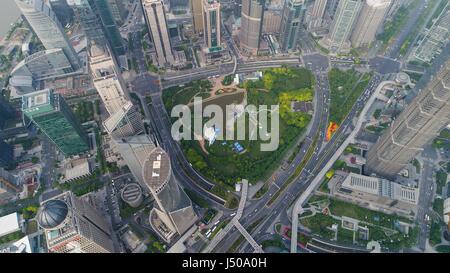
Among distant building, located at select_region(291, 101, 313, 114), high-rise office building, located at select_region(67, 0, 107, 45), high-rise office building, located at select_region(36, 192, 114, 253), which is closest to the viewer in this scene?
high-rise office building, located at select_region(36, 192, 114, 253)

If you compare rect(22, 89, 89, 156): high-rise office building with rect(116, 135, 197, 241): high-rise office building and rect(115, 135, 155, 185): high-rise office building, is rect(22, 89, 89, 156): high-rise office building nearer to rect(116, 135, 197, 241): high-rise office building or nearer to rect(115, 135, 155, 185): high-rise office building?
rect(115, 135, 155, 185): high-rise office building

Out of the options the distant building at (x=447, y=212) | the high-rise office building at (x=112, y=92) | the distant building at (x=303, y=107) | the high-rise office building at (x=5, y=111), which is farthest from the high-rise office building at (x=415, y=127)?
the high-rise office building at (x=5, y=111)

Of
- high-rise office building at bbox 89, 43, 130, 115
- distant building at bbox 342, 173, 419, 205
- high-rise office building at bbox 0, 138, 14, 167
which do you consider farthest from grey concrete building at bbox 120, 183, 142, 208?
distant building at bbox 342, 173, 419, 205

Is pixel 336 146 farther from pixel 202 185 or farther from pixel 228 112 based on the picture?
pixel 202 185

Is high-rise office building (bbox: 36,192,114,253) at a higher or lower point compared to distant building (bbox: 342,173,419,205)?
higher

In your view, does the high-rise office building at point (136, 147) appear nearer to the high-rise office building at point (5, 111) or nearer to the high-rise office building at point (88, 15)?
the high-rise office building at point (88, 15)

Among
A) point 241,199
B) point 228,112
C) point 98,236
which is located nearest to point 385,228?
point 241,199

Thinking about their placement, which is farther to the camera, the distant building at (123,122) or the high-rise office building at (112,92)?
the high-rise office building at (112,92)

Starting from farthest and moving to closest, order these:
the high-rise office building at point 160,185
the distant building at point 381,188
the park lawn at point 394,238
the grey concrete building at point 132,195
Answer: the grey concrete building at point 132,195
the distant building at point 381,188
the park lawn at point 394,238
the high-rise office building at point 160,185
